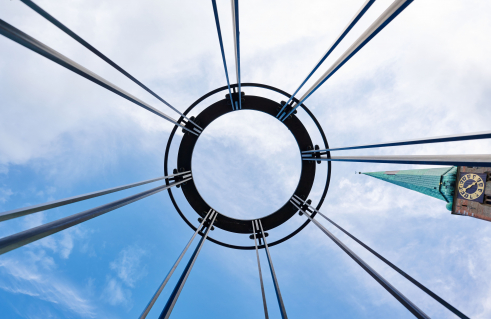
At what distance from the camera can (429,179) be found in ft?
166

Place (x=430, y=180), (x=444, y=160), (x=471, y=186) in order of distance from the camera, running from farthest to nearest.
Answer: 1. (x=430, y=180)
2. (x=471, y=186)
3. (x=444, y=160)

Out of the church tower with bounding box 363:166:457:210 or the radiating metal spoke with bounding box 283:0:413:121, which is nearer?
the radiating metal spoke with bounding box 283:0:413:121

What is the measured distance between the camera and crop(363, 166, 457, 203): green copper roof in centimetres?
4299

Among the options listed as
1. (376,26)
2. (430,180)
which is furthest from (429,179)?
(376,26)

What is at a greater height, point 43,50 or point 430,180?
point 430,180

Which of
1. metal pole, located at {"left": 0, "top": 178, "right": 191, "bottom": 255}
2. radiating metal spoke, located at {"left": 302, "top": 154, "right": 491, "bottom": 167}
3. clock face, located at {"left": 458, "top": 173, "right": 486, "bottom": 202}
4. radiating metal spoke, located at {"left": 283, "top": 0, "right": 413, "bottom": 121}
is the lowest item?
metal pole, located at {"left": 0, "top": 178, "right": 191, "bottom": 255}

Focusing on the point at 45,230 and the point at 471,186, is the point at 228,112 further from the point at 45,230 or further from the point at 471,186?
the point at 471,186

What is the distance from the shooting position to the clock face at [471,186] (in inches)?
1341

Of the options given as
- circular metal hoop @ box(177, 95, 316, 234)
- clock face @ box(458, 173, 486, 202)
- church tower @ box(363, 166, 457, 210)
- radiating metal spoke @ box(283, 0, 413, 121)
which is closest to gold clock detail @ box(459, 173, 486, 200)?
clock face @ box(458, 173, 486, 202)

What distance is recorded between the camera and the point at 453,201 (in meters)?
41.2

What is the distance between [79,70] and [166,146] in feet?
14.9

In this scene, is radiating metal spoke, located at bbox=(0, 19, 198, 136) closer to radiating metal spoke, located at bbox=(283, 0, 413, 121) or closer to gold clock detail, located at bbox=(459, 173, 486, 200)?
radiating metal spoke, located at bbox=(283, 0, 413, 121)

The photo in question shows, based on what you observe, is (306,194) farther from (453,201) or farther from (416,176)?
(416,176)

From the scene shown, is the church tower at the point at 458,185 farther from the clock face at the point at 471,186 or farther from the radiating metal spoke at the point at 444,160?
the radiating metal spoke at the point at 444,160
